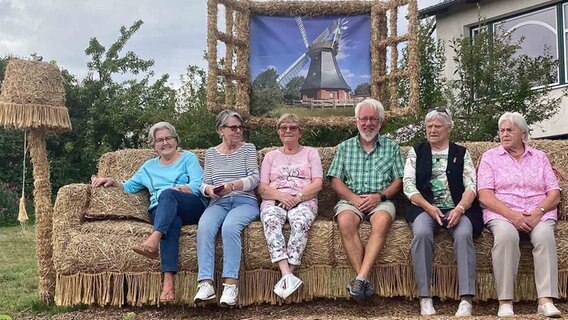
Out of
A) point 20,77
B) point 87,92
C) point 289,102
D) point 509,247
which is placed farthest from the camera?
point 87,92

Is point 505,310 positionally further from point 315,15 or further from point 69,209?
point 315,15

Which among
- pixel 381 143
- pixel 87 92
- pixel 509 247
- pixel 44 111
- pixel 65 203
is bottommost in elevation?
pixel 509 247

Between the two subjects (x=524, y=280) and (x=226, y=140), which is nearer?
(x=524, y=280)

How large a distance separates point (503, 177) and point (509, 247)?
50 centimetres

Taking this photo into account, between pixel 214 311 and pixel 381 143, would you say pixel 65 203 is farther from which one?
pixel 381 143

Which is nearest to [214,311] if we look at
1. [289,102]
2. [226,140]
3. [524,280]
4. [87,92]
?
[226,140]

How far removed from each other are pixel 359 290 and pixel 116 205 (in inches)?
64.1

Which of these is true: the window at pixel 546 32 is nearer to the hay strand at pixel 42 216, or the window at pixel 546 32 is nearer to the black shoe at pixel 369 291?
the black shoe at pixel 369 291

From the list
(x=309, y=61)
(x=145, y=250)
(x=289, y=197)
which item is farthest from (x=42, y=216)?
(x=309, y=61)

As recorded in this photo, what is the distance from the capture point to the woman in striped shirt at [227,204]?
3465 millimetres

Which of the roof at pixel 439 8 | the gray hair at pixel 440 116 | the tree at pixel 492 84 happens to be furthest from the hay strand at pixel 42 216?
the roof at pixel 439 8

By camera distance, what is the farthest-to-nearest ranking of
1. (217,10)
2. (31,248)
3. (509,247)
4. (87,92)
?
(87,92)
(31,248)
(217,10)
(509,247)

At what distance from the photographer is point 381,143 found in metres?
4.04

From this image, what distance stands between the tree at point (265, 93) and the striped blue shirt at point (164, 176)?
1552mm
